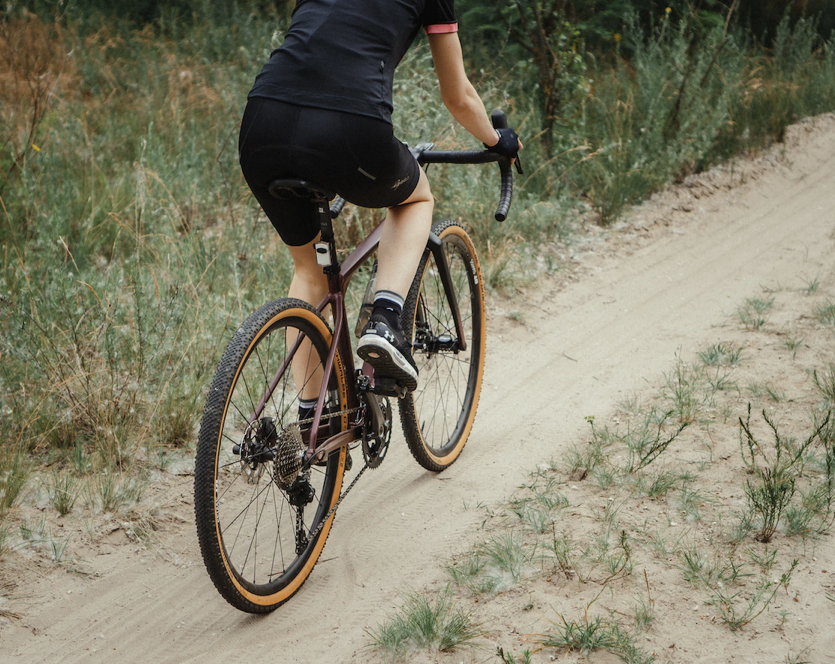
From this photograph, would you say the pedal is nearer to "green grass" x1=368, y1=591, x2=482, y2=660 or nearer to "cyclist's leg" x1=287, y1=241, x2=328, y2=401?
"cyclist's leg" x1=287, y1=241, x2=328, y2=401

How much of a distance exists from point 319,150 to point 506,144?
2.83 ft

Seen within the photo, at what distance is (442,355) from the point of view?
3.71 metres

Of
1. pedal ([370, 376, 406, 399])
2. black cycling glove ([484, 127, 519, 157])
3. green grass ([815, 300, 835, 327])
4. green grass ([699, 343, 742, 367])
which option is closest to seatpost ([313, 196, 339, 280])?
pedal ([370, 376, 406, 399])

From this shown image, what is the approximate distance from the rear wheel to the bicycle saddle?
34 centimetres

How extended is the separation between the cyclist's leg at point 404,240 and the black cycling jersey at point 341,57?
16.9 inches

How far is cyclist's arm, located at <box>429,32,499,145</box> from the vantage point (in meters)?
2.42

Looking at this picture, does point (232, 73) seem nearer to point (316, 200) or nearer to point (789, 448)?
point (316, 200)

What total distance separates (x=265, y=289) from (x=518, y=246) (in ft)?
6.66

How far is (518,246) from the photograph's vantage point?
557cm

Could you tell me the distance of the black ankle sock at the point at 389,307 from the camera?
249 cm

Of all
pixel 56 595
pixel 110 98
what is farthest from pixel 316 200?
pixel 110 98

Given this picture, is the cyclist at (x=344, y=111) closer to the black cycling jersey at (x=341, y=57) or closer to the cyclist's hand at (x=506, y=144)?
the black cycling jersey at (x=341, y=57)

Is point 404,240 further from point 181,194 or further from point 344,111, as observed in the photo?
point 181,194

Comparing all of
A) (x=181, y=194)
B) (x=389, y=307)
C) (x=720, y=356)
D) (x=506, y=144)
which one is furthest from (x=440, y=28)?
(x=181, y=194)
